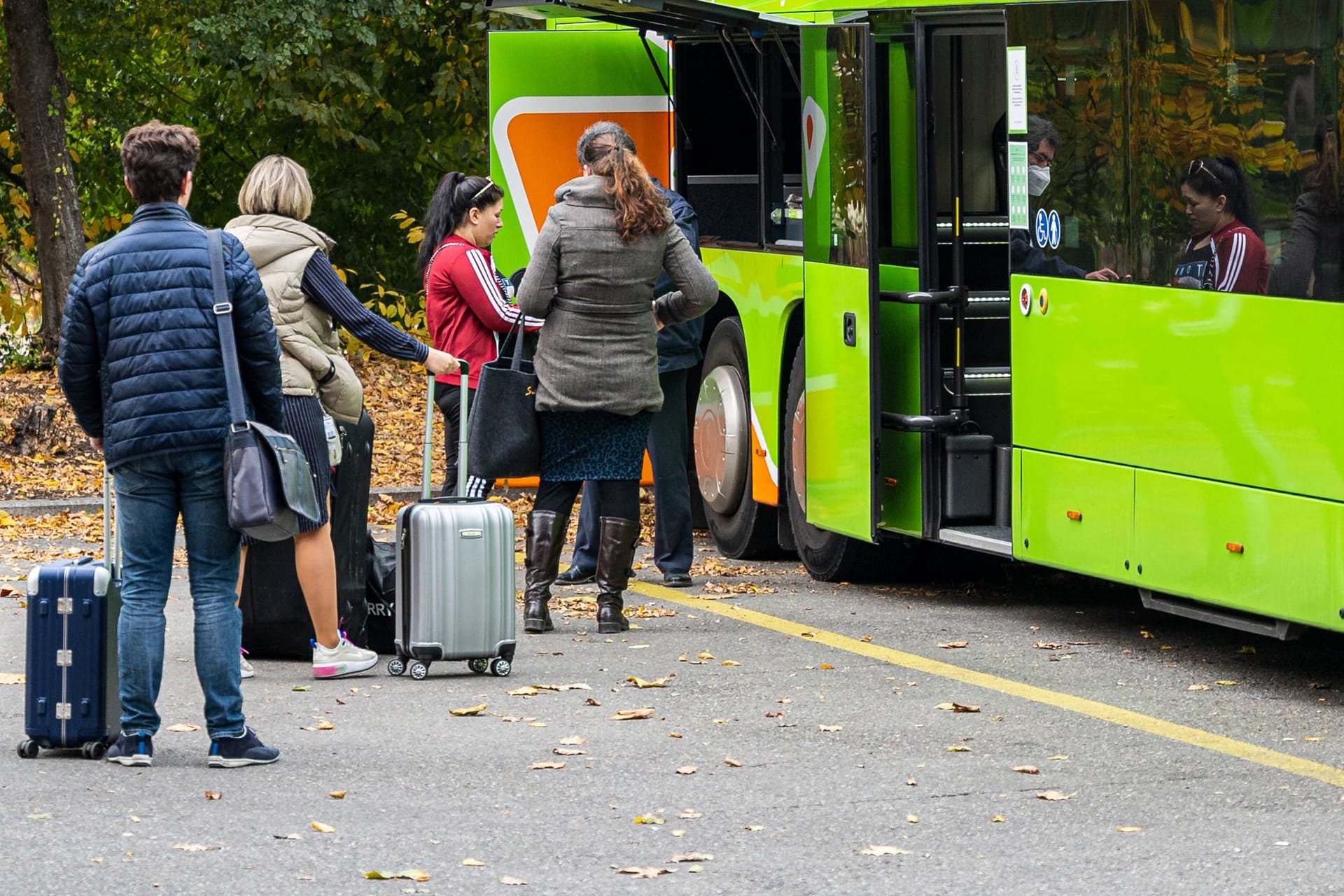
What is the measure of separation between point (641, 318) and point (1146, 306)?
6.17 ft

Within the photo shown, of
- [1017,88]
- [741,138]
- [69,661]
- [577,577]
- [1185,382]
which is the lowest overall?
[69,661]

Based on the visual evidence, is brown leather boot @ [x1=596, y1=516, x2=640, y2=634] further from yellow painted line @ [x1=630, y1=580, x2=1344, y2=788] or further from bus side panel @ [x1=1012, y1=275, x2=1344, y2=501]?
bus side panel @ [x1=1012, y1=275, x2=1344, y2=501]

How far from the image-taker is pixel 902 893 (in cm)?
495

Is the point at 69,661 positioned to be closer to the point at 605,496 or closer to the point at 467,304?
the point at 605,496

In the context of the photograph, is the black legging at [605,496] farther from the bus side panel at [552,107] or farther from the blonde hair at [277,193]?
the bus side panel at [552,107]

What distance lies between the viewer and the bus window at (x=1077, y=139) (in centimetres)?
788

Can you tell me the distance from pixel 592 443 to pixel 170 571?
2.62m

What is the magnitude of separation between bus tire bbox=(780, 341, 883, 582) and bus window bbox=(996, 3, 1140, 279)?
169cm

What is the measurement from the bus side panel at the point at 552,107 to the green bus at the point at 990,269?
0.05 feet

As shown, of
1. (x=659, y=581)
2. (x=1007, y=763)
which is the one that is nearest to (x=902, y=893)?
(x=1007, y=763)

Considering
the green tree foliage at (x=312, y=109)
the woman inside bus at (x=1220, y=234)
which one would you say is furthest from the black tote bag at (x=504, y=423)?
the green tree foliage at (x=312, y=109)

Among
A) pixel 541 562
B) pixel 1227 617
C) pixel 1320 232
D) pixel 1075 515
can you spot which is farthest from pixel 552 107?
pixel 1320 232

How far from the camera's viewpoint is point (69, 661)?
6312 millimetres

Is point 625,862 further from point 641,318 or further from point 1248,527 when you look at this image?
point 641,318
